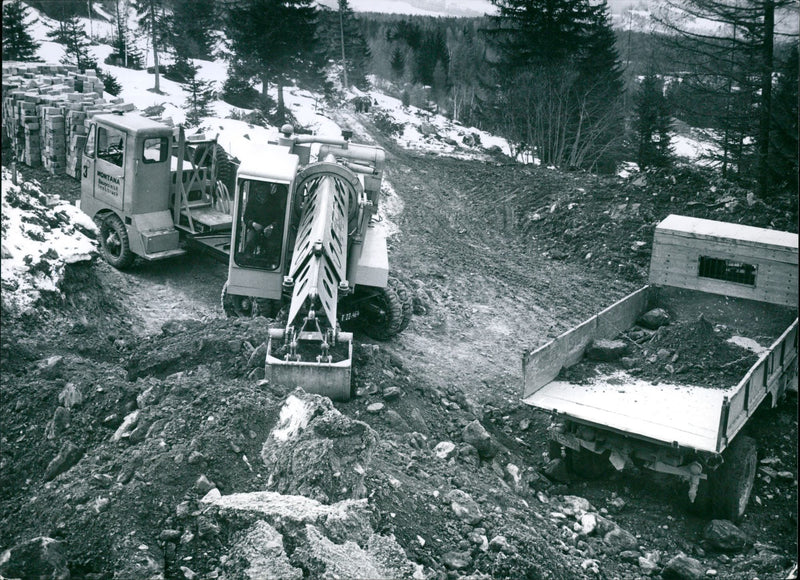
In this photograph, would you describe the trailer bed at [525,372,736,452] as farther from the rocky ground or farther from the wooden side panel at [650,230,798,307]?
the wooden side panel at [650,230,798,307]

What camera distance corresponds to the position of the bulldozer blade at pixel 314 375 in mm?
7387

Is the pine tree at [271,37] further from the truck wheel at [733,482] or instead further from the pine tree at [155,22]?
the truck wheel at [733,482]

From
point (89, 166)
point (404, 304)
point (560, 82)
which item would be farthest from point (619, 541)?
point (560, 82)

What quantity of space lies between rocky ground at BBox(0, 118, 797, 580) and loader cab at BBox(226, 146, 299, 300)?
32.4 inches

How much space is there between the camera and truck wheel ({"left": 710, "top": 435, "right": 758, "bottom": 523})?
732 centimetres

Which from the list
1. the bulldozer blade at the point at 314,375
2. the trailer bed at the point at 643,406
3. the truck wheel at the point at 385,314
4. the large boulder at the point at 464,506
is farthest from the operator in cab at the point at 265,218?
the large boulder at the point at 464,506

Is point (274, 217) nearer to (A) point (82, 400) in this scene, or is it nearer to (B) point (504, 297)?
(A) point (82, 400)

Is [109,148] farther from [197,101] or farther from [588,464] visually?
[197,101]

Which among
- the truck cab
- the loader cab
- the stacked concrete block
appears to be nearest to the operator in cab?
the loader cab

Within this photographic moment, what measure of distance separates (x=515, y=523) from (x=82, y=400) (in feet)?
13.1

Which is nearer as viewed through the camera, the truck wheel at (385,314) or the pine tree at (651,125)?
the truck wheel at (385,314)

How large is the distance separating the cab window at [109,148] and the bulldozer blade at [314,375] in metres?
6.72

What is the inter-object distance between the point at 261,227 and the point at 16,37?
70.5 ft

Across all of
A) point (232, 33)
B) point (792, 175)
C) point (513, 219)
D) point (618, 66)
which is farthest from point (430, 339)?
point (618, 66)
